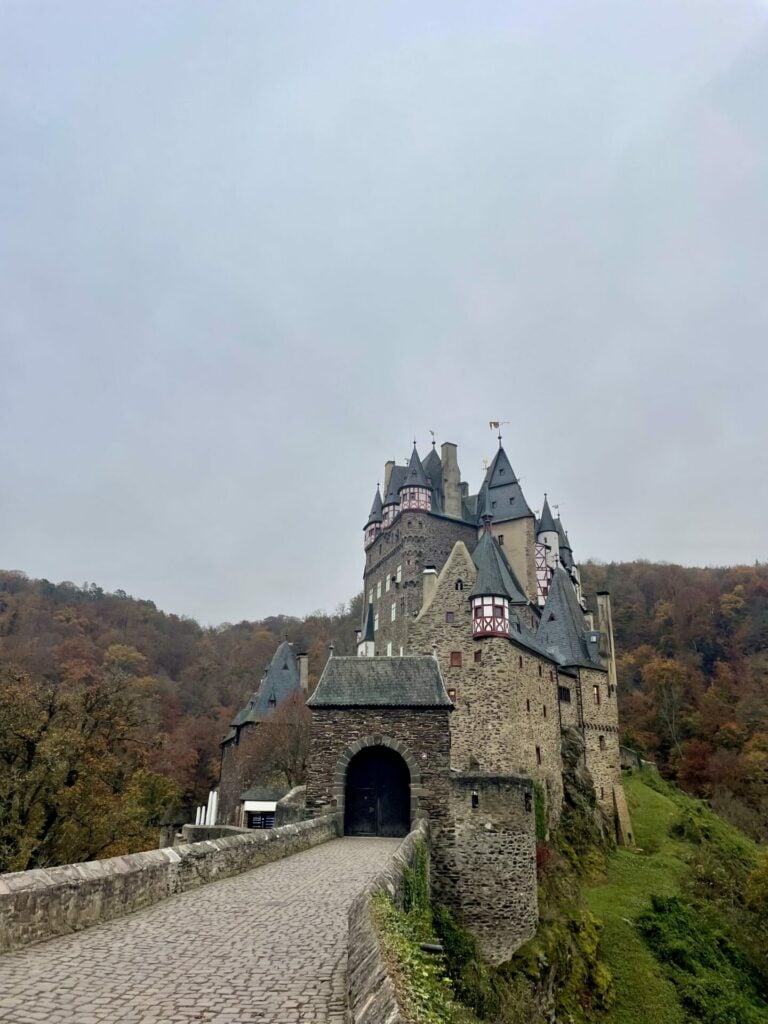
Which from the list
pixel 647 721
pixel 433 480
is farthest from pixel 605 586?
pixel 433 480

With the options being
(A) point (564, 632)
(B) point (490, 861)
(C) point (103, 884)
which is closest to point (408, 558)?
(A) point (564, 632)

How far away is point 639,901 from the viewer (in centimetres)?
2631

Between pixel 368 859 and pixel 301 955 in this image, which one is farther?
pixel 368 859

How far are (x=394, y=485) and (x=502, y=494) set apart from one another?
8.30m

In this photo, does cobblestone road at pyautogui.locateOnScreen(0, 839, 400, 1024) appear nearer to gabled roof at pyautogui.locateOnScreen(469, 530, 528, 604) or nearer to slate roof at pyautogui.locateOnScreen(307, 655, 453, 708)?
slate roof at pyautogui.locateOnScreen(307, 655, 453, 708)

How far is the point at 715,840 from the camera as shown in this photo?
3562cm

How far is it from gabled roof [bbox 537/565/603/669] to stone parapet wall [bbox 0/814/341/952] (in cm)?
2578

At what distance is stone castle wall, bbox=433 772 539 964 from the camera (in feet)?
60.2

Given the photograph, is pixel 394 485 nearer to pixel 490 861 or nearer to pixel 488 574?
pixel 488 574

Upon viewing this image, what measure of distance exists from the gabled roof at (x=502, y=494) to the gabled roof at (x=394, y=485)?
5.64 meters

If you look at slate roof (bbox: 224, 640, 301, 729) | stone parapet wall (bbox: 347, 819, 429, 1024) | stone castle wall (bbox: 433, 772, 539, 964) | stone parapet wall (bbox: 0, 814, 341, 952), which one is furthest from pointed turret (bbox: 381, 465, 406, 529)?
stone parapet wall (bbox: 347, 819, 429, 1024)

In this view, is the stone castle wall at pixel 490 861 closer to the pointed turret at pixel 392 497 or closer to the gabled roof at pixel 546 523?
the gabled roof at pixel 546 523

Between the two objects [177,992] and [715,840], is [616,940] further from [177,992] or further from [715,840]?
[177,992]

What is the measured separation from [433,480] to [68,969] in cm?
4640
